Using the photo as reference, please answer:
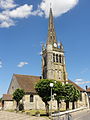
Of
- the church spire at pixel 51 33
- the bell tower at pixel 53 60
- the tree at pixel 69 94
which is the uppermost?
the church spire at pixel 51 33

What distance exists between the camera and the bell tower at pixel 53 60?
176 feet

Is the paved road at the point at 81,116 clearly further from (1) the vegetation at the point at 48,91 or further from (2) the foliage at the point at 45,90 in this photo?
(2) the foliage at the point at 45,90

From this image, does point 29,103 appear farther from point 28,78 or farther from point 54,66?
point 54,66

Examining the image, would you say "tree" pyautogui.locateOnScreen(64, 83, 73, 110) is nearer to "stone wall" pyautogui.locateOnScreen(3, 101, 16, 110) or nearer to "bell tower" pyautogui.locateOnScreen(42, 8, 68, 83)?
"bell tower" pyautogui.locateOnScreen(42, 8, 68, 83)

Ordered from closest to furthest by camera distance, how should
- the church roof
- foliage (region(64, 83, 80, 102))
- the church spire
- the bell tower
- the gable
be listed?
1. foliage (region(64, 83, 80, 102))
2. the church roof
3. the gable
4. the bell tower
5. the church spire

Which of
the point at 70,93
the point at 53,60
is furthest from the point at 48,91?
the point at 53,60

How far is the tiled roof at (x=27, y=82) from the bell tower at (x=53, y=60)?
4.54 meters

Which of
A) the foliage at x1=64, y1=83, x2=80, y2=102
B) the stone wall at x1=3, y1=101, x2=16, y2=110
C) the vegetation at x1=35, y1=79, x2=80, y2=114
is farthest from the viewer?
the stone wall at x1=3, y1=101, x2=16, y2=110

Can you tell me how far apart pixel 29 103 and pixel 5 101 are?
7.17 meters

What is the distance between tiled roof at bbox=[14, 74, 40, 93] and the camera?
49.2 meters

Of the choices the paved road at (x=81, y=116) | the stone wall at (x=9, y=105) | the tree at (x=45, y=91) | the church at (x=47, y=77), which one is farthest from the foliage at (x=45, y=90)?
the stone wall at (x=9, y=105)

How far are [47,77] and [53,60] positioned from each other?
6552 millimetres

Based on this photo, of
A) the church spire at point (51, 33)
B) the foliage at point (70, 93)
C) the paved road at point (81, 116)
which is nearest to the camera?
the paved road at point (81, 116)

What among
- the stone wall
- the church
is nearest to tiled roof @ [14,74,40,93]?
the church
